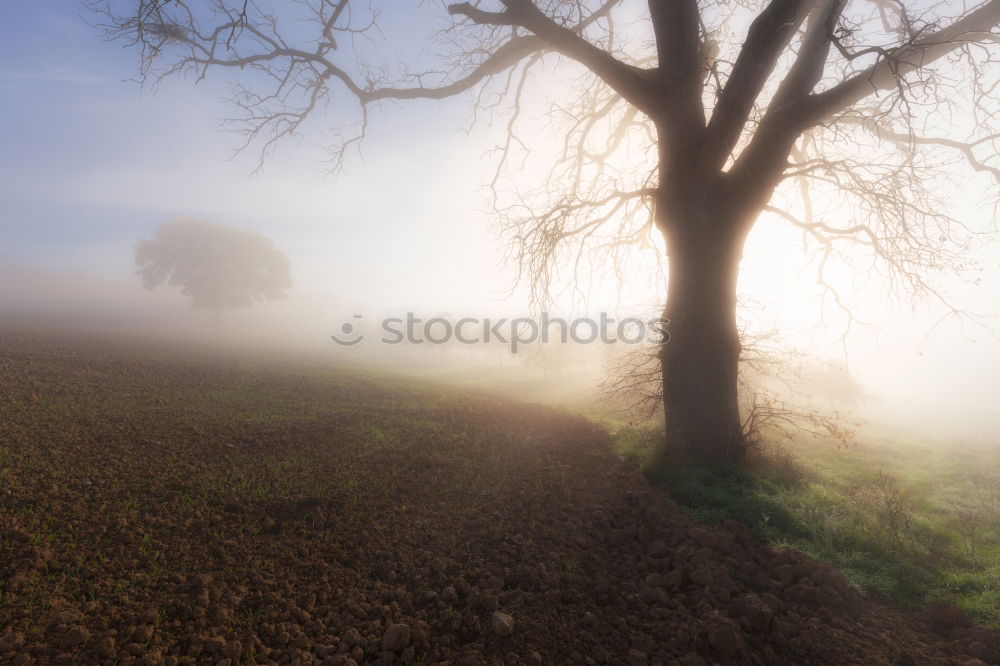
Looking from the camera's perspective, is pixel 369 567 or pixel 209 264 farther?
pixel 209 264

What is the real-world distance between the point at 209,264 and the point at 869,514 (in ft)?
183

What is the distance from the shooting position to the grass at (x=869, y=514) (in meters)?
3.55

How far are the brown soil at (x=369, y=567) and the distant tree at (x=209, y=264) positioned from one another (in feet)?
157

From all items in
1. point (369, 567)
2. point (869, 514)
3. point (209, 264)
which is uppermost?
point (209, 264)

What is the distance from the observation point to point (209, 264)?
45.2 m

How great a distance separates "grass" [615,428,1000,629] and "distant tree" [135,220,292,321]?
2042 inches

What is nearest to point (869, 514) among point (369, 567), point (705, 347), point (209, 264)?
point (705, 347)

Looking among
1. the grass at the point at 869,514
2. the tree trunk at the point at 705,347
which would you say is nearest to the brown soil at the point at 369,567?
the grass at the point at 869,514

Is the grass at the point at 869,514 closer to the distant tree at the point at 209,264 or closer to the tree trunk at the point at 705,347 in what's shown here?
the tree trunk at the point at 705,347

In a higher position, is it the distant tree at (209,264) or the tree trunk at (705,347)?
the distant tree at (209,264)

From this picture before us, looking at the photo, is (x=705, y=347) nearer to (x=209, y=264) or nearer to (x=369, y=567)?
(x=369, y=567)

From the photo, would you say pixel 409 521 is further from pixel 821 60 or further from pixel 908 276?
pixel 821 60

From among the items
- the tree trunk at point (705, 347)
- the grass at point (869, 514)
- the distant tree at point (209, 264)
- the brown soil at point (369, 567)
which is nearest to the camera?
the brown soil at point (369, 567)

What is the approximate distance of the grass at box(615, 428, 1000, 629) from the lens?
11.6 feet
